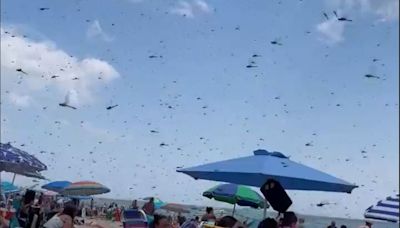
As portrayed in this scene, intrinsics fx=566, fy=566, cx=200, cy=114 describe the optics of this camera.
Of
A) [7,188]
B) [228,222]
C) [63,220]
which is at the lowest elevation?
[63,220]

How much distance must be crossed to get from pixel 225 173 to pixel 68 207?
2094mm

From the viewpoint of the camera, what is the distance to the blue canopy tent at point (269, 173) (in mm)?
7152

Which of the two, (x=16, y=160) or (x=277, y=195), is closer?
(x=277, y=195)

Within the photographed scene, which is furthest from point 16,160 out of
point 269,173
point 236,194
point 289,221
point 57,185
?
point 57,185

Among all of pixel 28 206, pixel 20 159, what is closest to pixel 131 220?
pixel 28 206

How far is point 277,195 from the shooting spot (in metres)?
6.60

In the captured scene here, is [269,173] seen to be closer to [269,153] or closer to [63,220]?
[269,153]

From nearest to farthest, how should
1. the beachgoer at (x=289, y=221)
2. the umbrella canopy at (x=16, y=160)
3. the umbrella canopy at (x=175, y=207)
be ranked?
1. the beachgoer at (x=289, y=221)
2. the umbrella canopy at (x=16, y=160)
3. the umbrella canopy at (x=175, y=207)

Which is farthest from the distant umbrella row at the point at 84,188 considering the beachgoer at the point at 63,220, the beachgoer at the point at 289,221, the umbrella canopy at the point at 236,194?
the beachgoer at the point at 289,221

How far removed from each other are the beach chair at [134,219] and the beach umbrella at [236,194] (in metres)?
3.26

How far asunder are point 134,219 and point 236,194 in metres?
3.42

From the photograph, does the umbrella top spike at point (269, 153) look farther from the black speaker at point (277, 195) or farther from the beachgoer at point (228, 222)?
the beachgoer at point (228, 222)

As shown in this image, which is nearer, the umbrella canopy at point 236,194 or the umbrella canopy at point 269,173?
the umbrella canopy at point 269,173

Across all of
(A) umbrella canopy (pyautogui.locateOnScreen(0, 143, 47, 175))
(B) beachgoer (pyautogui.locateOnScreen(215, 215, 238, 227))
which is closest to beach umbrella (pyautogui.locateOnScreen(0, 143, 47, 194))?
(A) umbrella canopy (pyautogui.locateOnScreen(0, 143, 47, 175))
